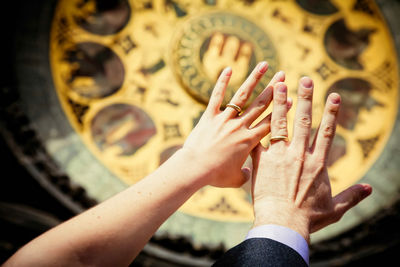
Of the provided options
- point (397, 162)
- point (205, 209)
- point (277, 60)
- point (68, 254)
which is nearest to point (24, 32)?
point (205, 209)

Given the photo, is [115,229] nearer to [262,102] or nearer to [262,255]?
[262,255]

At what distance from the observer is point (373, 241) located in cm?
194

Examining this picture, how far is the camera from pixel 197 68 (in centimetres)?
224

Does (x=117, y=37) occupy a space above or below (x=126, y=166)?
above

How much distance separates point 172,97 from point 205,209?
27.9 inches

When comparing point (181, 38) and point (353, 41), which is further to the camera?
point (353, 41)

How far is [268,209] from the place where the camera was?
0.62 meters

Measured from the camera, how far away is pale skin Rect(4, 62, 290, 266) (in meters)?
0.52

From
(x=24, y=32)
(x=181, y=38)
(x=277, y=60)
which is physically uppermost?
(x=24, y=32)

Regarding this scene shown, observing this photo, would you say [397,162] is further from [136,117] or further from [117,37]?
[117,37]

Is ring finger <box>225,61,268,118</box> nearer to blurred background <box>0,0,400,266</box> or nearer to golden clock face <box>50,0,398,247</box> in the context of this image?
blurred background <box>0,0,400,266</box>

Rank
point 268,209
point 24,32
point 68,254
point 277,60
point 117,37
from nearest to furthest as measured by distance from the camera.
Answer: point 68,254 < point 268,209 < point 24,32 < point 117,37 < point 277,60

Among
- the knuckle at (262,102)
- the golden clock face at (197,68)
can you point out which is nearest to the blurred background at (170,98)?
the golden clock face at (197,68)

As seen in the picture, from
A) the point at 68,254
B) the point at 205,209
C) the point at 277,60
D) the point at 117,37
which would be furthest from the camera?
the point at 277,60
